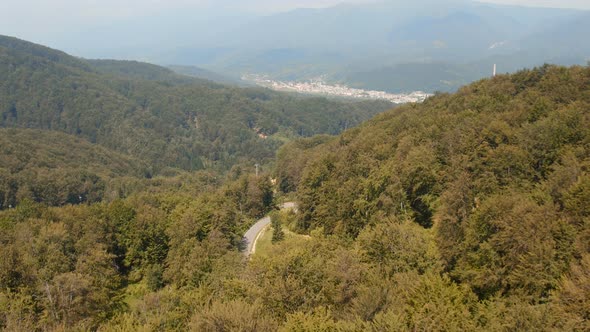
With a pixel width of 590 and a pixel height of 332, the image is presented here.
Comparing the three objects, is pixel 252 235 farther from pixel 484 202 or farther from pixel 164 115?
pixel 164 115

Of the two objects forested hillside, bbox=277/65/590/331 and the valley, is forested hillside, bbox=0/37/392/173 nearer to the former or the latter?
the valley

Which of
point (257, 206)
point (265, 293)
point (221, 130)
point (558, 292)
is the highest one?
point (558, 292)

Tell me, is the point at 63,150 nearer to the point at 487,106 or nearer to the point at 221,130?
the point at 221,130

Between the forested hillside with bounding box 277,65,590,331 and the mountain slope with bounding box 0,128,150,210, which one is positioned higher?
the forested hillside with bounding box 277,65,590,331

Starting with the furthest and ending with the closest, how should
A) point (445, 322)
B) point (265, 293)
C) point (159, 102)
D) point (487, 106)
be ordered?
point (159, 102) < point (487, 106) < point (265, 293) < point (445, 322)

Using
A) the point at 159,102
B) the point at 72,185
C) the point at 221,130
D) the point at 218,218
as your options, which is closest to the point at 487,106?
the point at 218,218

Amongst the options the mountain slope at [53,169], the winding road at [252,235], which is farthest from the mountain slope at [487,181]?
the mountain slope at [53,169]

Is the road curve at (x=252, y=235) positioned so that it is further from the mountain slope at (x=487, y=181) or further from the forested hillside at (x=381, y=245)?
the mountain slope at (x=487, y=181)

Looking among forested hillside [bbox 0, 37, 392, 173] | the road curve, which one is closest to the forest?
the road curve
